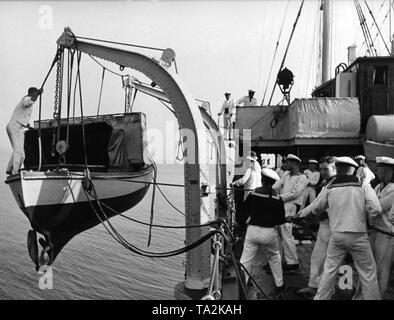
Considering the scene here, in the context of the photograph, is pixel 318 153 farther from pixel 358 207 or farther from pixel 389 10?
pixel 389 10

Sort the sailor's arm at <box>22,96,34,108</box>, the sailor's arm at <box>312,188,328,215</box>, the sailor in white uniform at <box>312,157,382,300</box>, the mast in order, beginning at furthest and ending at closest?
the mast
the sailor's arm at <box>22,96,34,108</box>
the sailor's arm at <box>312,188,328,215</box>
the sailor in white uniform at <box>312,157,382,300</box>

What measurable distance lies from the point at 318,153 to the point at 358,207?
641cm

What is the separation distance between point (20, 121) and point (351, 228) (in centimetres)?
646

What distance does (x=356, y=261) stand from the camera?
414 centimetres

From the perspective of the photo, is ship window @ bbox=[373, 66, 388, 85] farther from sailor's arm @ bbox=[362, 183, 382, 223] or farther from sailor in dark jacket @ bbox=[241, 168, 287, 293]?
sailor's arm @ bbox=[362, 183, 382, 223]

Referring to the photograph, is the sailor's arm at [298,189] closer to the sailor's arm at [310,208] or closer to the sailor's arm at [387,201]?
the sailor's arm at [310,208]

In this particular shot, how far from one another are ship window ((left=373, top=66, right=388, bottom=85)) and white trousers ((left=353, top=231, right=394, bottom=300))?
7.93 meters

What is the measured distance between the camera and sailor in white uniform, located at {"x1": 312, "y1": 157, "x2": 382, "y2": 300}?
4.04 meters

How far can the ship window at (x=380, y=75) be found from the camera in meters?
11.0

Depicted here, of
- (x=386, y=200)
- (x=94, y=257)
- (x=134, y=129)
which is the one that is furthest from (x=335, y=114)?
(x=94, y=257)

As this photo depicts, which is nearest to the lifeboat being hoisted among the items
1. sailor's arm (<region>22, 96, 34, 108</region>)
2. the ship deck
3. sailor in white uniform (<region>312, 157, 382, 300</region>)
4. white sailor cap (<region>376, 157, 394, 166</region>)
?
sailor's arm (<region>22, 96, 34, 108</region>)

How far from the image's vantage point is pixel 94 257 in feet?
57.4

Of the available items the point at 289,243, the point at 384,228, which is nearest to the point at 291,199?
the point at 289,243

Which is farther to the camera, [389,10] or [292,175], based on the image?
[389,10]
